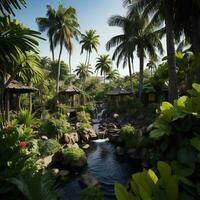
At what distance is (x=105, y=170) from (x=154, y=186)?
11.3 m

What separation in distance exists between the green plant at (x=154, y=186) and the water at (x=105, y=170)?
7805mm

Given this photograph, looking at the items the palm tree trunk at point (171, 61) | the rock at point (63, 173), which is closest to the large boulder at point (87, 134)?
the rock at point (63, 173)

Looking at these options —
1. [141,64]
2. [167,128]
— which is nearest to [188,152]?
[167,128]

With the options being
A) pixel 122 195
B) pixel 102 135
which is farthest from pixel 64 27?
pixel 122 195

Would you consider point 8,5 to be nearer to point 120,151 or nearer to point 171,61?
point 171,61

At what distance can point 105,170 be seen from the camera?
509 inches

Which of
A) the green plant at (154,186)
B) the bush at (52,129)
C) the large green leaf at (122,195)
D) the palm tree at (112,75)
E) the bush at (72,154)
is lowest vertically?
the bush at (72,154)

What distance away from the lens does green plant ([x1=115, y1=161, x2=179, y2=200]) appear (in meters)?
1.97

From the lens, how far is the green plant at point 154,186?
6.45 feet

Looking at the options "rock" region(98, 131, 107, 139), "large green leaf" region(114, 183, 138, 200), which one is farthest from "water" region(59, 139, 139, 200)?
"large green leaf" region(114, 183, 138, 200)

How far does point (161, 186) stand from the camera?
6.77 feet

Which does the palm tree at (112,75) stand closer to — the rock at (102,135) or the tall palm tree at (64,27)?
the tall palm tree at (64,27)

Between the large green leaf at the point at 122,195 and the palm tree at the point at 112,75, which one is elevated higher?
the palm tree at the point at 112,75

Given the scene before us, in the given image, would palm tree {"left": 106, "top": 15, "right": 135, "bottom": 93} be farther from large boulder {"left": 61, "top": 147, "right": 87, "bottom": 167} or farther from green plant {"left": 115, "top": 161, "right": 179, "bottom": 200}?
green plant {"left": 115, "top": 161, "right": 179, "bottom": 200}
